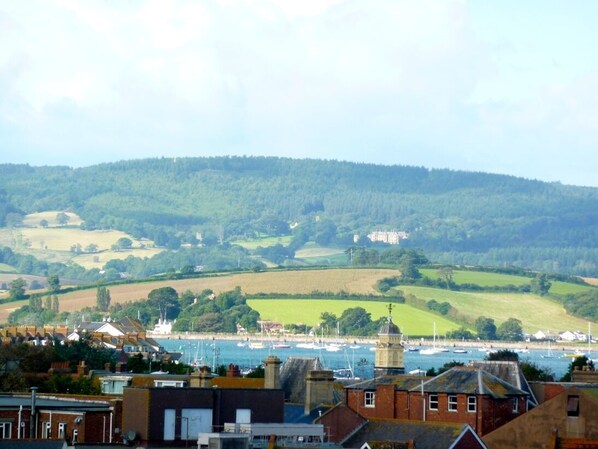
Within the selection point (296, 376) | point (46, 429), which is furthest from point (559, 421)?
point (296, 376)

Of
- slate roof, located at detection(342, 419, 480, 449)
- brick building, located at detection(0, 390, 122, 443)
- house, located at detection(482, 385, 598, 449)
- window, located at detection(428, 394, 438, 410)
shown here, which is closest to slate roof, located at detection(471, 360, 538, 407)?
→ window, located at detection(428, 394, 438, 410)

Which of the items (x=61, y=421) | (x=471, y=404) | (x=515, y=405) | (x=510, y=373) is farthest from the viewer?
(x=510, y=373)

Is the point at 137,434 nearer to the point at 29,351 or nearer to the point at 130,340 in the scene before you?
the point at 29,351

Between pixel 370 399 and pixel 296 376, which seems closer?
pixel 370 399

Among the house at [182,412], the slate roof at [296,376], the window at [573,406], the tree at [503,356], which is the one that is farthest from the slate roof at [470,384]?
the tree at [503,356]

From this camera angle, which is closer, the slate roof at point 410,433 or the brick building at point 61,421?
the slate roof at point 410,433

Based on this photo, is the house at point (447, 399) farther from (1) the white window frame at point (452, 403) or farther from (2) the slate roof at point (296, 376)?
(2) the slate roof at point (296, 376)

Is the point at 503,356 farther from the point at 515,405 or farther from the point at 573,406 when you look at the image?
the point at 573,406
